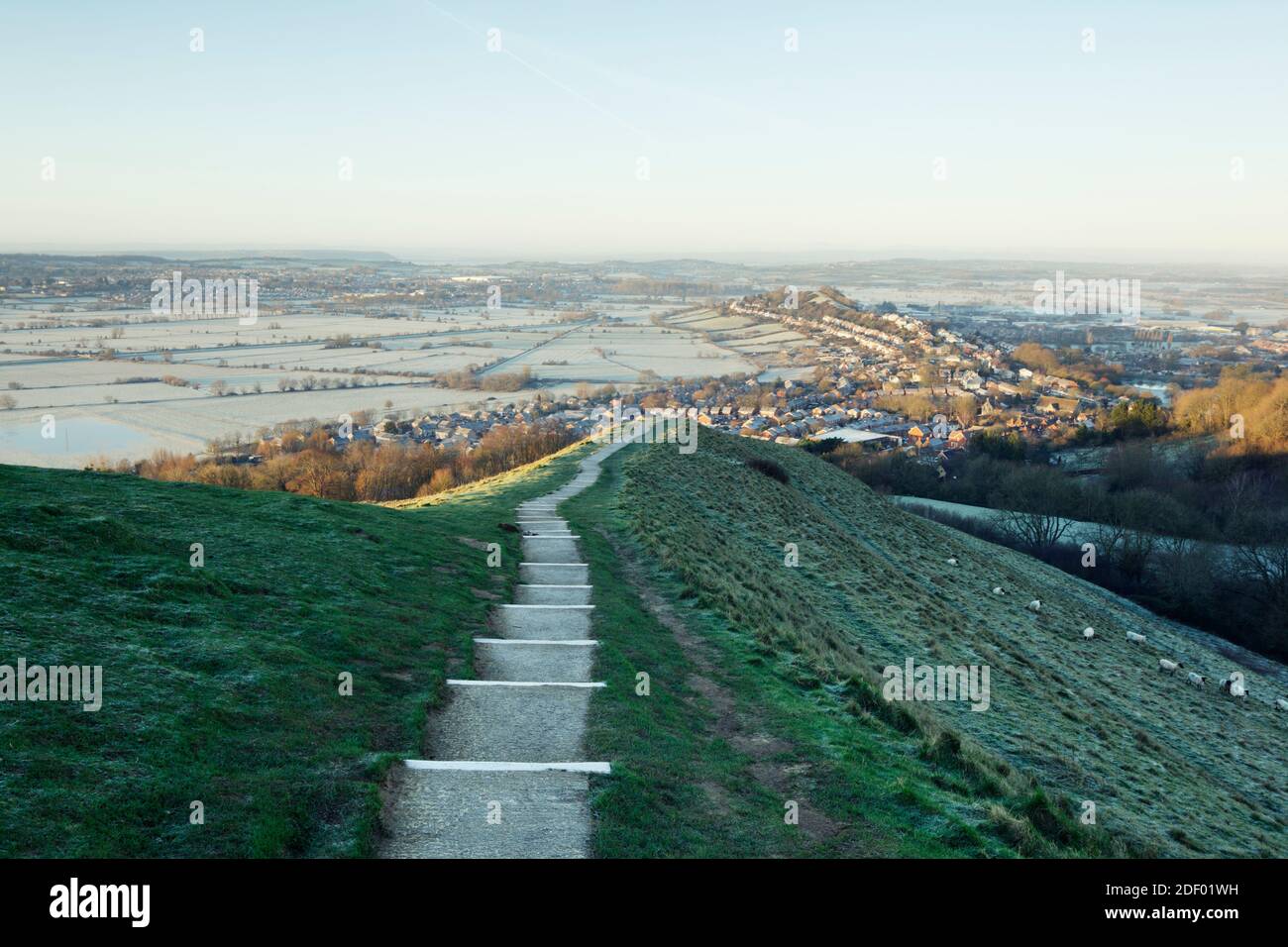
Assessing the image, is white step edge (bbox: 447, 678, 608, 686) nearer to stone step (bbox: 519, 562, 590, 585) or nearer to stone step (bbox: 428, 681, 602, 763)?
stone step (bbox: 428, 681, 602, 763)

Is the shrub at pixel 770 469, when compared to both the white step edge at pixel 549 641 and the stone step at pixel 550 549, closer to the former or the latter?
the stone step at pixel 550 549

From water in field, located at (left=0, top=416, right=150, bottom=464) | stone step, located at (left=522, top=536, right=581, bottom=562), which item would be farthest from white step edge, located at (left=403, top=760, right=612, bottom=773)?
water in field, located at (left=0, top=416, right=150, bottom=464)

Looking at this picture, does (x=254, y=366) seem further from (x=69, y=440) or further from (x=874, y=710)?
(x=874, y=710)

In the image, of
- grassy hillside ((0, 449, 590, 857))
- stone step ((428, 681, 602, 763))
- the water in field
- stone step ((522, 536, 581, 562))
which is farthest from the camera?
the water in field

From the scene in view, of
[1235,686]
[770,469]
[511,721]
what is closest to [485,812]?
[511,721]

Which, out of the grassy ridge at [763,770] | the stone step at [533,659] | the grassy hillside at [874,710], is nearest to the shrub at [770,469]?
the grassy hillside at [874,710]
